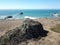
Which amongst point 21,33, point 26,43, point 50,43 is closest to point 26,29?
point 21,33

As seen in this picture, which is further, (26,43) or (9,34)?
(9,34)

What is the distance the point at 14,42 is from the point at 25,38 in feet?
4.14

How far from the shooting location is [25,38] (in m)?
15.8

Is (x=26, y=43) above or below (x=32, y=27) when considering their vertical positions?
below

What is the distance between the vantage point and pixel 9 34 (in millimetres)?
16500

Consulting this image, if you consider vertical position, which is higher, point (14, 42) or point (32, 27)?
point (32, 27)

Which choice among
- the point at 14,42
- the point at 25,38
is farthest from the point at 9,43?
the point at 25,38

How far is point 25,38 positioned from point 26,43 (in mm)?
804

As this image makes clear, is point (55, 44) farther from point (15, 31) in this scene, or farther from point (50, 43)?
point (15, 31)

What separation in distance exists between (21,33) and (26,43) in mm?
1619

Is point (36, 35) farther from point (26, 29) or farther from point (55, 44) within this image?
point (55, 44)

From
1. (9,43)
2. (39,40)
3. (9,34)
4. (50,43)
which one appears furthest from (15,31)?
(50,43)

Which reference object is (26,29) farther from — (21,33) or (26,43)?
(26,43)

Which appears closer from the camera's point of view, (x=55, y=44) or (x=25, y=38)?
(x=55, y=44)
